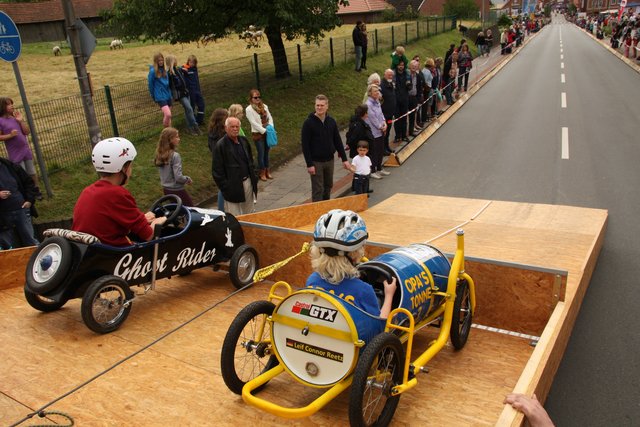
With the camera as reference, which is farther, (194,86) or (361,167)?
(194,86)

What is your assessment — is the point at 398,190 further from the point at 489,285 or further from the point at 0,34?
the point at 0,34

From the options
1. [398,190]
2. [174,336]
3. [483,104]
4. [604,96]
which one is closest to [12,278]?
[174,336]

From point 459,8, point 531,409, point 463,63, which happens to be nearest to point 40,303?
point 531,409

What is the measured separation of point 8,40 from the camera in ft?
29.8

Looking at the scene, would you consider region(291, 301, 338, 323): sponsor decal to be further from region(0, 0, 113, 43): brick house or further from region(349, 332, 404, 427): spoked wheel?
region(0, 0, 113, 43): brick house

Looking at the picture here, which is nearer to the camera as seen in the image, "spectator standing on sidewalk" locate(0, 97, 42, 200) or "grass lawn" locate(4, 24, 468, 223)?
"spectator standing on sidewalk" locate(0, 97, 42, 200)

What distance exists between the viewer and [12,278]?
609cm

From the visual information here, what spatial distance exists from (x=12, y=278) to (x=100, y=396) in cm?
290

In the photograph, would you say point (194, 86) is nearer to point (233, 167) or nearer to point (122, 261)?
point (233, 167)

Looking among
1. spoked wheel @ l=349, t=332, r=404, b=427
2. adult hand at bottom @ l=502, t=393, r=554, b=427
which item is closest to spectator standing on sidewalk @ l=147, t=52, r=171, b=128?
spoked wheel @ l=349, t=332, r=404, b=427

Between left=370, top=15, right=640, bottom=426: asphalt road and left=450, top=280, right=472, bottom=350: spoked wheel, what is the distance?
40.4 inches

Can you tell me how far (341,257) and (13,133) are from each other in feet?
25.9

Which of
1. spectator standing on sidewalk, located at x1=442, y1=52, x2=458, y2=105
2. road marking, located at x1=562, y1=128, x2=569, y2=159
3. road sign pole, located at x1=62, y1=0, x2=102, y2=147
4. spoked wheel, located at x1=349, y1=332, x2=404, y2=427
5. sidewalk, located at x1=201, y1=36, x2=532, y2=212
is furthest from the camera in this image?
spectator standing on sidewalk, located at x1=442, y1=52, x2=458, y2=105

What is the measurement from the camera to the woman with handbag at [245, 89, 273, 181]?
37.5ft
